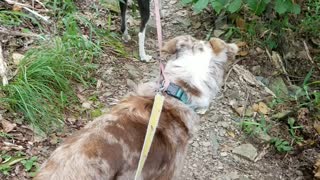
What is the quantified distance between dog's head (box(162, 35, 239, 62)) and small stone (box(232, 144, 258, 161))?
4.78ft

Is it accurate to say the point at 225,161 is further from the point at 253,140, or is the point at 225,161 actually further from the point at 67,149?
the point at 67,149

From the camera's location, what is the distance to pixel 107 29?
5.71 m

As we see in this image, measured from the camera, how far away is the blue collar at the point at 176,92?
9.97 feet

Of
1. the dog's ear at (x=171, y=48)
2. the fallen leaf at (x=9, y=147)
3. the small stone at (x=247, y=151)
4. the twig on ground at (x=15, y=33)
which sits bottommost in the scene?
the small stone at (x=247, y=151)

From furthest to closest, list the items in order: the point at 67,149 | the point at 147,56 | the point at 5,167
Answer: the point at 147,56
the point at 5,167
the point at 67,149

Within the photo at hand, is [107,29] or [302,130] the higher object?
[107,29]

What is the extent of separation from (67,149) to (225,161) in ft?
7.31

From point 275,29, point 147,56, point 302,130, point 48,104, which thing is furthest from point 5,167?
point 275,29

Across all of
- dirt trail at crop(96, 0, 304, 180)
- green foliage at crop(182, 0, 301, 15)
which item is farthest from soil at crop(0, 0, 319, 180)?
green foliage at crop(182, 0, 301, 15)

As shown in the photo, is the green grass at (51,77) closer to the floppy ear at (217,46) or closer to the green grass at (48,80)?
the green grass at (48,80)

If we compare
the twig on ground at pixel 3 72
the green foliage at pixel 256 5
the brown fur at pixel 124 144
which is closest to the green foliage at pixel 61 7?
the twig on ground at pixel 3 72

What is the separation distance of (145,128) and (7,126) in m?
1.58

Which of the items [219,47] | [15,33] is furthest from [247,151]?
[15,33]

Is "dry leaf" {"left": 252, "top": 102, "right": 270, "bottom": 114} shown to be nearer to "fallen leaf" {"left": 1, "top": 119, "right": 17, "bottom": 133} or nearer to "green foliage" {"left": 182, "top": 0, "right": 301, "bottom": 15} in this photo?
"green foliage" {"left": 182, "top": 0, "right": 301, "bottom": 15}
